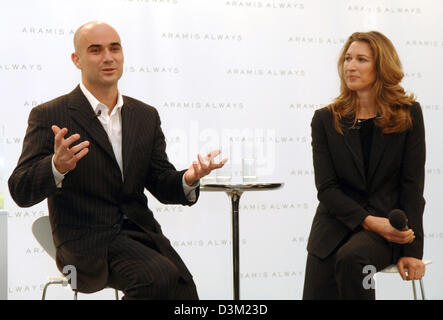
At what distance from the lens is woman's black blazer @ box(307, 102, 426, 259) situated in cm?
341

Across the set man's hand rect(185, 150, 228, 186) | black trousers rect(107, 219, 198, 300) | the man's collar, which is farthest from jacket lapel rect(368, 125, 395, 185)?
the man's collar

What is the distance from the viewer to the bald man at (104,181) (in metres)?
2.83

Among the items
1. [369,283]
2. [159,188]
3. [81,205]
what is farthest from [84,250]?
[369,283]

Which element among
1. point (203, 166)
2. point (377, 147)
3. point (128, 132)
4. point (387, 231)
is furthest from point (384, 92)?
point (128, 132)

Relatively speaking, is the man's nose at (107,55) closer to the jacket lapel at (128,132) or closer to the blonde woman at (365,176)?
the jacket lapel at (128,132)

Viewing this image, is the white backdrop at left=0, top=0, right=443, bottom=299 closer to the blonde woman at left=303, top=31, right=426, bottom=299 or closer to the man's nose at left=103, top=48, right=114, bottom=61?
the blonde woman at left=303, top=31, right=426, bottom=299

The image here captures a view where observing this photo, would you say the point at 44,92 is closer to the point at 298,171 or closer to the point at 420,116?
the point at 298,171

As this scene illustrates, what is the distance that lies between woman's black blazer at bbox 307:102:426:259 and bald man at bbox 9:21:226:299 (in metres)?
0.80

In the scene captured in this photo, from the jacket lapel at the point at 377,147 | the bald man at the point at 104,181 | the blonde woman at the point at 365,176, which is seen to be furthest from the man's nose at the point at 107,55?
the jacket lapel at the point at 377,147

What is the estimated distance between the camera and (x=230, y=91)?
501 centimetres

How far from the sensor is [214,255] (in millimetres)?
5016

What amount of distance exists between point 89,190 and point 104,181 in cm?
8

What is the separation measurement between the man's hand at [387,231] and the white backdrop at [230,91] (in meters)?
1.81

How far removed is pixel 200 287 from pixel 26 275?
4.38ft
